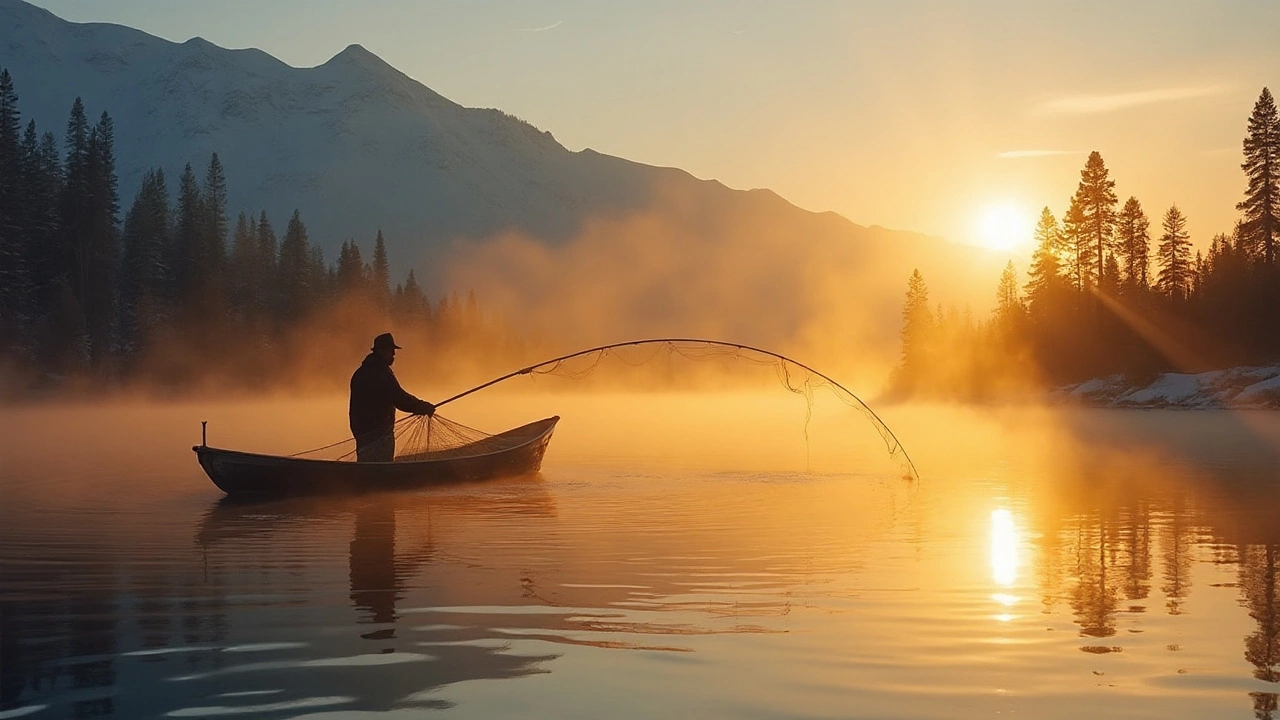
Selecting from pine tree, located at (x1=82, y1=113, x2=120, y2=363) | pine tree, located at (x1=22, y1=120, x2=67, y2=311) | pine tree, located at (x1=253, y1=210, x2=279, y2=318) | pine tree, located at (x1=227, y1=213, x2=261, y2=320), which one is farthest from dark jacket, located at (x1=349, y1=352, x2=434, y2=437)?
pine tree, located at (x1=253, y1=210, x2=279, y2=318)

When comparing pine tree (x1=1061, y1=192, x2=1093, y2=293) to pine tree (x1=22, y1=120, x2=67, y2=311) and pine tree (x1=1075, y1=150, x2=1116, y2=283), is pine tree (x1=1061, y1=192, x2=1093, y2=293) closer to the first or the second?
pine tree (x1=1075, y1=150, x2=1116, y2=283)

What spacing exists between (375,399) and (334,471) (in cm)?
197

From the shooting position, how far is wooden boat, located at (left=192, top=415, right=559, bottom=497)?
2047 cm

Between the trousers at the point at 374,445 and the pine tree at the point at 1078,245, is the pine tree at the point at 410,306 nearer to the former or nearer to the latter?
the pine tree at the point at 1078,245

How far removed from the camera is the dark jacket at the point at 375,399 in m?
22.5

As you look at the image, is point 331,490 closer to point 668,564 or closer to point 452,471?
point 452,471

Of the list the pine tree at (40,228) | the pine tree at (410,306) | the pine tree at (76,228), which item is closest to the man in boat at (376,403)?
the pine tree at (40,228)

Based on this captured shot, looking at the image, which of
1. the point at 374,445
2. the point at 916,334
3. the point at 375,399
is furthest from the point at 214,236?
the point at 375,399

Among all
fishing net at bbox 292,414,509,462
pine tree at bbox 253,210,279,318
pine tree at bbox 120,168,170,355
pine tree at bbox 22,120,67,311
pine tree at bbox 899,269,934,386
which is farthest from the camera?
pine tree at bbox 899,269,934,386

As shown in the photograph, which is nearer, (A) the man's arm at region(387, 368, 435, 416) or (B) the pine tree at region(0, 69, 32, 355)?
(A) the man's arm at region(387, 368, 435, 416)

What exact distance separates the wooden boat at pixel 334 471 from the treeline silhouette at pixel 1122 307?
64.6 meters

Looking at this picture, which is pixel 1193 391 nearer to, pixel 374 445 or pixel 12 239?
pixel 374 445

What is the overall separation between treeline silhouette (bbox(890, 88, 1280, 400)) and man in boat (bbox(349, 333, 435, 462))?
222ft

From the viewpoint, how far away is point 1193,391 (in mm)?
72750
